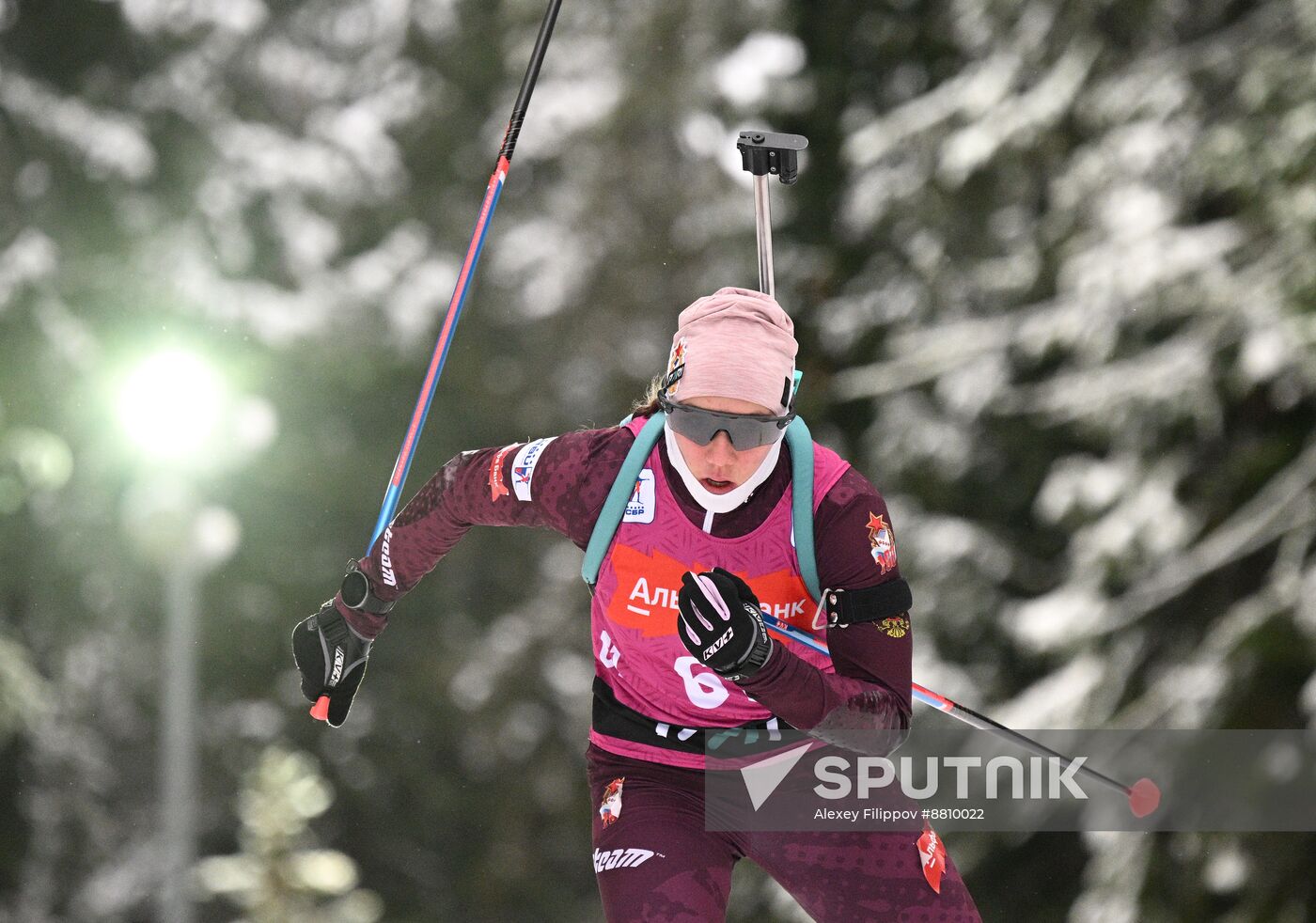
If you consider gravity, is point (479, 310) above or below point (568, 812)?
above

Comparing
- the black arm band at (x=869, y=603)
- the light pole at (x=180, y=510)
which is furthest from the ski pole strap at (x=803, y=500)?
the light pole at (x=180, y=510)

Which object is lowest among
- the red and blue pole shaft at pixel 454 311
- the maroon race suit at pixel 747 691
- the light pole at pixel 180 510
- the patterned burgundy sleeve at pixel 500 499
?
the maroon race suit at pixel 747 691

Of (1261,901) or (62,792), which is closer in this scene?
(1261,901)

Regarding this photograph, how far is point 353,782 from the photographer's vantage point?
13.7 meters

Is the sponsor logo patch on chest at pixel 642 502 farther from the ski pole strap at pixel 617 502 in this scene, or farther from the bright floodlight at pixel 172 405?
the bright floodlight at pixel 172 405

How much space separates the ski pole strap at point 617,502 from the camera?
3.22 meters

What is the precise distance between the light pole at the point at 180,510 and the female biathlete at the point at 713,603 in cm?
752

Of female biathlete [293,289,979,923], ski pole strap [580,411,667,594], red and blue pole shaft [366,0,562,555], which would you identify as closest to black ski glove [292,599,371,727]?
red and blue pole shaft [366,0,562,555]

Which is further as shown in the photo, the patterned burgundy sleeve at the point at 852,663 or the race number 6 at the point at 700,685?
the race number 6 at the point at 700,685

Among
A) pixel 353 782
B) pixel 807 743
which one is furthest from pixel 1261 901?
pixel 353 782

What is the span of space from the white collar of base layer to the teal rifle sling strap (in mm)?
53

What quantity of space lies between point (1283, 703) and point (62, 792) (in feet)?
32.7

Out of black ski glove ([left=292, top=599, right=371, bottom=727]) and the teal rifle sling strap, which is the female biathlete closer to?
the teal rifle sling strap

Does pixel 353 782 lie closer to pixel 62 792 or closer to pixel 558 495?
pixel 62 792
